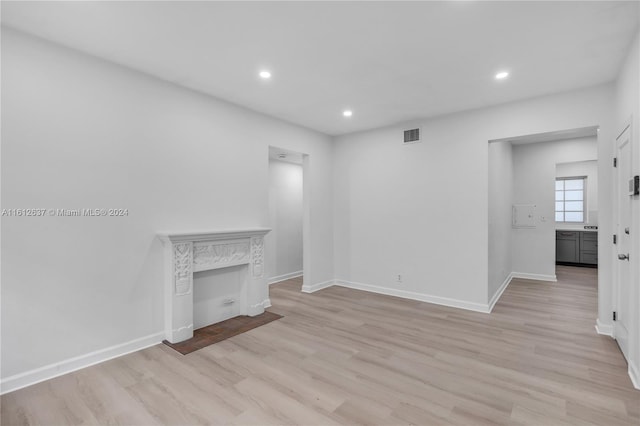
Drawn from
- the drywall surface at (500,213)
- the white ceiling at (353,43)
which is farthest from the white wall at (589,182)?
the white ceiling at (353,43)

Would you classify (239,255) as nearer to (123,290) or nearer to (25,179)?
(123,290)

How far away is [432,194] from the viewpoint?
4809mm

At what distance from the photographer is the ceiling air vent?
4.95 metres

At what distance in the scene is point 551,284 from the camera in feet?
19.3

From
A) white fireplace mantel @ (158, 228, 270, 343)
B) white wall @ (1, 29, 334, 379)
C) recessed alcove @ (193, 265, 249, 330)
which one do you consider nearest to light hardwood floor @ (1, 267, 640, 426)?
white fireplace mantel @ (158, 228, 270, 343)

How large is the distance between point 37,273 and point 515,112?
5.51 meters

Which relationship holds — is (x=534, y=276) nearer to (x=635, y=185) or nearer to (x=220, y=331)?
(x=635, y=185)

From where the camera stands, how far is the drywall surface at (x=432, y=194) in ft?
12.8

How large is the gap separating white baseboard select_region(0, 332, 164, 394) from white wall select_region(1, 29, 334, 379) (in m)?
0.04

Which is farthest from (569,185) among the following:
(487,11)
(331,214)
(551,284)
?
(487,11)

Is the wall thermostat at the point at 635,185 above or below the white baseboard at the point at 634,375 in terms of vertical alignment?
above

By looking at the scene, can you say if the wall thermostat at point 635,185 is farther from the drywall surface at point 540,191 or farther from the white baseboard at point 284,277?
the white baseboard at point 284,277

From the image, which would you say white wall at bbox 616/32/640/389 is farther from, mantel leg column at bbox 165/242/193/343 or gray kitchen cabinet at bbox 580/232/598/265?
gray kitchen cabinet at bbox 580/232/598/265

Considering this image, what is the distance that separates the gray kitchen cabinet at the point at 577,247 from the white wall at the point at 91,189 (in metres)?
8.23
